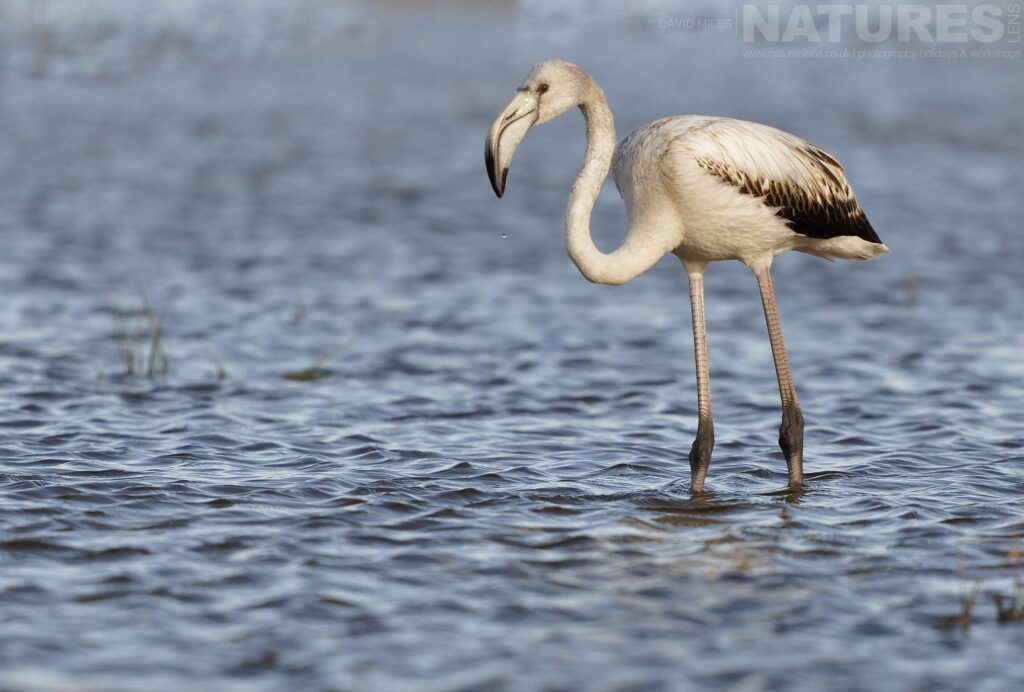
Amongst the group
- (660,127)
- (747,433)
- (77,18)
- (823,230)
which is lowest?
(747,433)

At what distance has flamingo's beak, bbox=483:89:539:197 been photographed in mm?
6121

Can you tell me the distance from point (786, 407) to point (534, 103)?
1915mm

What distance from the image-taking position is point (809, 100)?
65.2ft

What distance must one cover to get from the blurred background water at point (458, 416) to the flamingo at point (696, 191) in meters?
1.00

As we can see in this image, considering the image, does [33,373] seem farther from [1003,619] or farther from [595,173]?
[1003,619]

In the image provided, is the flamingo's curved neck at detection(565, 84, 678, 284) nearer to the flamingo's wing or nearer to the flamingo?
the flamingo

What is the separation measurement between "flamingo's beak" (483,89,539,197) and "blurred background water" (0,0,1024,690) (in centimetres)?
144

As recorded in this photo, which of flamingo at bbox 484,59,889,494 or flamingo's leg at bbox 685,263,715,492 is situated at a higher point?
flamingo at bbox 484,59,889,494

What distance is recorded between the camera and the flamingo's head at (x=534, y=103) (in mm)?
6176

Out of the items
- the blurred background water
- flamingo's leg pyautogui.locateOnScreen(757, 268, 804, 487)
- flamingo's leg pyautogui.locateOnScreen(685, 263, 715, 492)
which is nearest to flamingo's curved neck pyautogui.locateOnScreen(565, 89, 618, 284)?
flamingo's leg pyautogui.locateOnScreen(685, 263, 715, 492)

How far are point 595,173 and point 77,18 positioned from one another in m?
19.1

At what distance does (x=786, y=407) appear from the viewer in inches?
277

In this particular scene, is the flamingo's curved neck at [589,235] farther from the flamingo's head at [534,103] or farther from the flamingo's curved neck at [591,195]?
the flamingo's head at [534,103]

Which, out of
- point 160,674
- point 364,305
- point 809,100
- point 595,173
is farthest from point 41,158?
point 160,674
